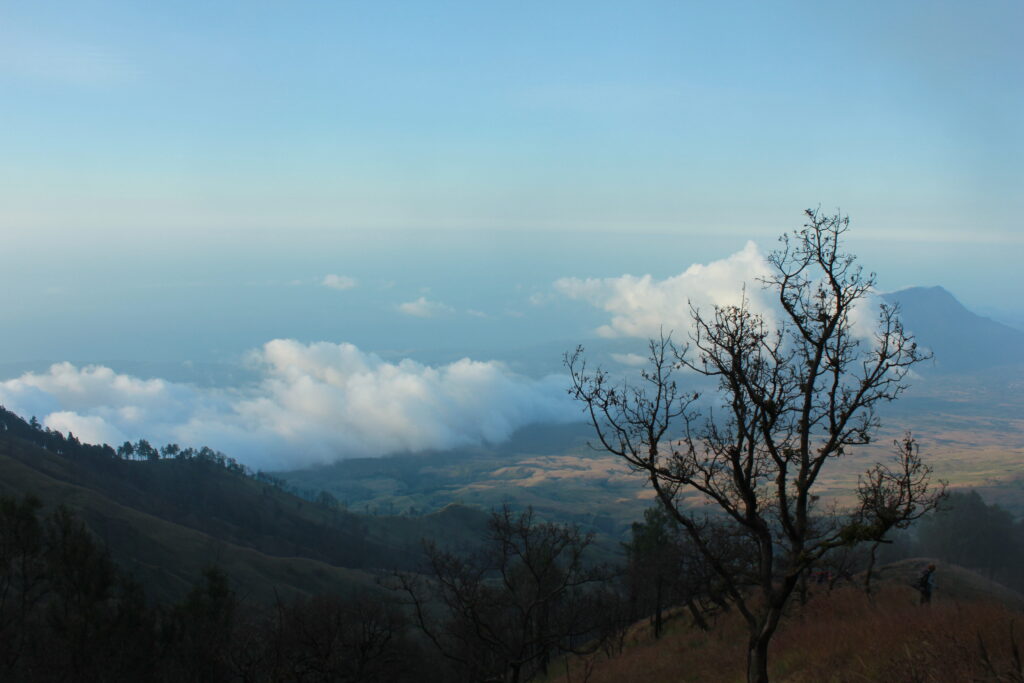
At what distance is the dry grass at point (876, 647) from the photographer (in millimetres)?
12400

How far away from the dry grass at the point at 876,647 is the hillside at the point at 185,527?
232 ft

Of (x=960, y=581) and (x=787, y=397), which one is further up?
(x=787, y=397)

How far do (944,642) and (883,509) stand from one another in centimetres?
322

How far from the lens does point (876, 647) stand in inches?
600

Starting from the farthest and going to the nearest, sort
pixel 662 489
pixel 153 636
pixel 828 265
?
pixel 153 636 < pixel 662 489 < pixel 828 265

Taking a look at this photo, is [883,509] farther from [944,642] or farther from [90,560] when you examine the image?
[90,560]

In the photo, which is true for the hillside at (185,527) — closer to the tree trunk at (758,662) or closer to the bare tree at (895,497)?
the tree trunk at (758,662)

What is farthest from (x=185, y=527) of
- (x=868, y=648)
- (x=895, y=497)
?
(x=895, y=497)

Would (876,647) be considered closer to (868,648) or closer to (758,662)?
(868,648)

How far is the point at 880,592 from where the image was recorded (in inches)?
1050

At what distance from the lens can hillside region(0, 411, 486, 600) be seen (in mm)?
116562

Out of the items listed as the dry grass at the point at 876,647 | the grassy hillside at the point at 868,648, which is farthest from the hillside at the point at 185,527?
the dry grass at the point at 876,647

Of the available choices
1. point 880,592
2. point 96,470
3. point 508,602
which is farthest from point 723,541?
point 96,470

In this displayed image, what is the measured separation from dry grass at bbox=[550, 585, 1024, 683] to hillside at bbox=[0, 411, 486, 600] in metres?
70.7
